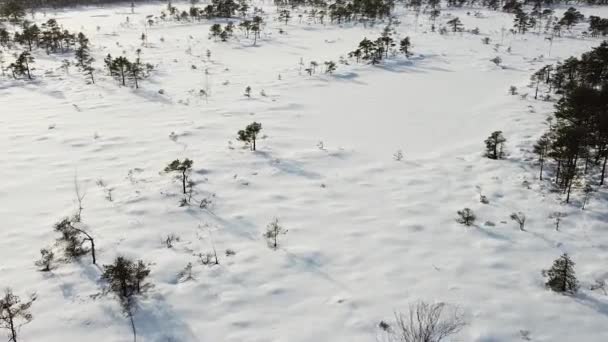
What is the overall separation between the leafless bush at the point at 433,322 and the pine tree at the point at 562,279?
2848 millimetres

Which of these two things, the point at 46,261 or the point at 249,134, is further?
the point at 249,134

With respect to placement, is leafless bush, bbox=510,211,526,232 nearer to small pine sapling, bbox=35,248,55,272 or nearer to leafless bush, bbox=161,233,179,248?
leafless bush, bbox=161,233,179,248

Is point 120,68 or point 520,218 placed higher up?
point 120,68

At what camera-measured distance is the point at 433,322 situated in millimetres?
9578

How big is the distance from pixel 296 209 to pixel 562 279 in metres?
8.36

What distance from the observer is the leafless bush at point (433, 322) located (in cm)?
934

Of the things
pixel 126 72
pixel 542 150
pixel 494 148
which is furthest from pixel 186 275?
pixel 126 72

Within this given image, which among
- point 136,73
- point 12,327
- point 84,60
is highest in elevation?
point 84,60

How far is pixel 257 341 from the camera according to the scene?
9508mm

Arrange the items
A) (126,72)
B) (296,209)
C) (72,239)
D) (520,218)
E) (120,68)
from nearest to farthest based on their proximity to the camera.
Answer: (72,239)
(520,218)
(296,209)
(120,68)
(126,72)

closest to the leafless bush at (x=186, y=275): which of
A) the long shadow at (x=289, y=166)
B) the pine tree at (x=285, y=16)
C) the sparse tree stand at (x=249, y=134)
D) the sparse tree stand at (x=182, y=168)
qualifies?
the sparse tree stand at (x=182, y=168)

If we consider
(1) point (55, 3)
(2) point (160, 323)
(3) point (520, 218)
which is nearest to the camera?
(2) point (160, 323)

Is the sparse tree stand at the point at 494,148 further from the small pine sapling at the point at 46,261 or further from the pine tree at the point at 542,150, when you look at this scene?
the small pine sapling at the point at 46,261

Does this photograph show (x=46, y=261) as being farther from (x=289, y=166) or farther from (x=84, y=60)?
(x=84, y=60)
